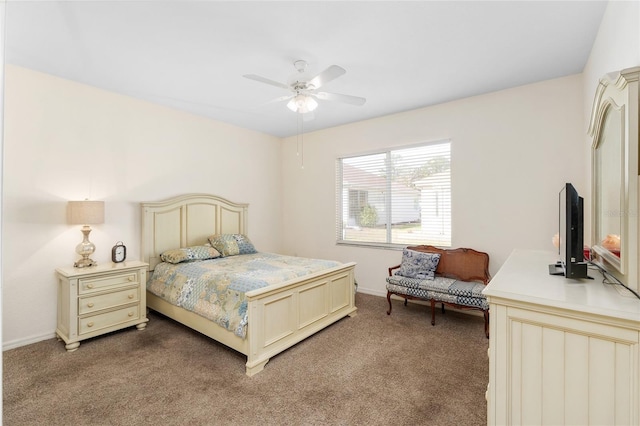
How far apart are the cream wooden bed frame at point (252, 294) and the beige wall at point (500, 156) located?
4.77ft

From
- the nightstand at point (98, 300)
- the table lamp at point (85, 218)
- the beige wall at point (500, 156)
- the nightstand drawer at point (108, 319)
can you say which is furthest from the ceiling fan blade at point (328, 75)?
the nightstand drawer at point (108, 319)

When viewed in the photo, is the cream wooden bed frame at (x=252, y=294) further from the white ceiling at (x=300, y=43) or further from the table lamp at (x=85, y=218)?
the white ceiling at (x=300, y=43)

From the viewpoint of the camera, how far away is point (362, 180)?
4.77m

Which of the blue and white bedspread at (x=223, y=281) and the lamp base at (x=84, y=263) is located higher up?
the lamp base at (x=84, y=263)

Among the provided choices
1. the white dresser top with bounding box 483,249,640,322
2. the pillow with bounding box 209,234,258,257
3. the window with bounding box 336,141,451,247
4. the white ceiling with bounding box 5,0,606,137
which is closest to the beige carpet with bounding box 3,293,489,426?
the white dresser top with bounding box 483,249,640,322

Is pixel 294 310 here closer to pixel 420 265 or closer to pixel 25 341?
pixel 420 265

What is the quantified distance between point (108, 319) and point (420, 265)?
3.43 metres

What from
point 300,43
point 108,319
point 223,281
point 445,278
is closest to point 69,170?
point 108,319

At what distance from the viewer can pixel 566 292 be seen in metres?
1.25

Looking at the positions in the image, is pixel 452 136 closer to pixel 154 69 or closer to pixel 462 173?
pixel 462 173

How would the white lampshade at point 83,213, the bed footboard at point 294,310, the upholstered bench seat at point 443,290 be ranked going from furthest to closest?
the upholstered bench seat at point 443,290
the white lampshade at point 83,213
the bed footboard at point 294,310

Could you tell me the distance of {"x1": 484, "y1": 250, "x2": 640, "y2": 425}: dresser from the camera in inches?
40.9

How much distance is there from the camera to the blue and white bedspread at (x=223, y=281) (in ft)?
8.41

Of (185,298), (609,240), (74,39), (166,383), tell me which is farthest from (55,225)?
(609,240)
